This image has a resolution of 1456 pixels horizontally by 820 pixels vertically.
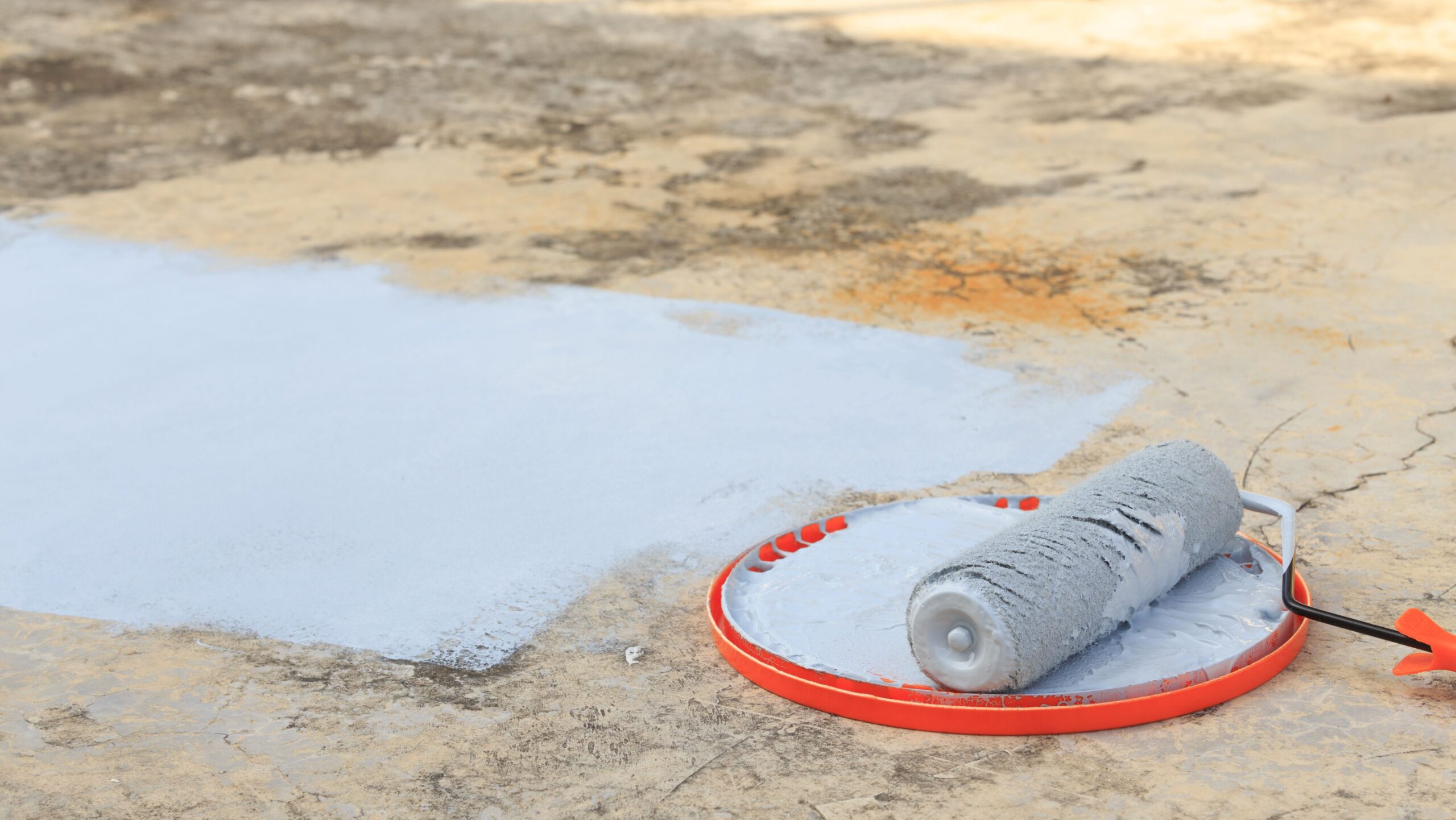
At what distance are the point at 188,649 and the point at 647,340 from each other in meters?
1.57

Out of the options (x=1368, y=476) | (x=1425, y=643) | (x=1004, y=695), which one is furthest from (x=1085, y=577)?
(x=1368, y=476)

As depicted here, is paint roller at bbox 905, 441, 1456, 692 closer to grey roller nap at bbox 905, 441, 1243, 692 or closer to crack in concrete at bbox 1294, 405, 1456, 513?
grey roller nap at bbox 905, 441, 1243, 692

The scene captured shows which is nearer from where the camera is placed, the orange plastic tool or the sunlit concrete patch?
the orange plastic tool

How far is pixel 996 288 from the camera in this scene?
3.86 meters

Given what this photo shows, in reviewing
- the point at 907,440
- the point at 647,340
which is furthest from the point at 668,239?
the point at 907,440

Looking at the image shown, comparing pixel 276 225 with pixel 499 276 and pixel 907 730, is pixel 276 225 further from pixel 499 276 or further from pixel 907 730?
pixel 907 730

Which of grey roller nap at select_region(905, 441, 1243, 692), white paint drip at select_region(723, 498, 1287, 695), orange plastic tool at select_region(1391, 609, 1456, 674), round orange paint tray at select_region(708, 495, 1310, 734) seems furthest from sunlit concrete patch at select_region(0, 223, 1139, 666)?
orange plastic tool at select_region(1391, 609, 1456, 674)

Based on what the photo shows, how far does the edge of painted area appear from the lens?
75.3 inches

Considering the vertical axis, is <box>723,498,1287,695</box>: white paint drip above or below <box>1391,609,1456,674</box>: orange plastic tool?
below

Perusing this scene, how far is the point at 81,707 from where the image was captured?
2.12 meters

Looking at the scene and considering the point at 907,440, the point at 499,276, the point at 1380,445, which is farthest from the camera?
the point at 499,276

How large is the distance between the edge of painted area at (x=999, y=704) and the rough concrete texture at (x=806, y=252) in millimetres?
25

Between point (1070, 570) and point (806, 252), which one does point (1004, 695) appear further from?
point (806, 252)

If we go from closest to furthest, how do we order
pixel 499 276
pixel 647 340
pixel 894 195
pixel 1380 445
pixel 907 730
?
pixel 907 730 < pixel 1380 445 < pixel 647 340 < pixel 499 276 < pixel 894 195
